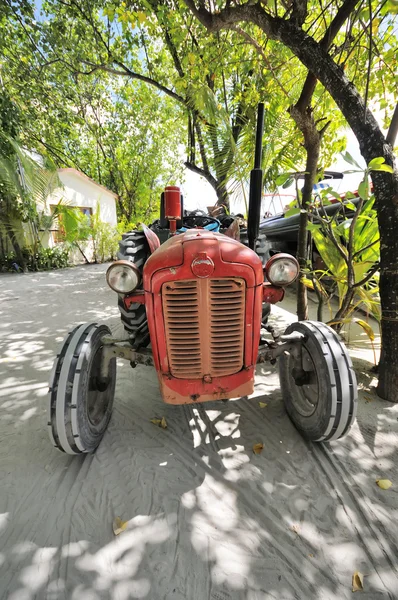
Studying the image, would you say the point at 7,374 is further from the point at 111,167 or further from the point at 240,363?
the point at 111,167

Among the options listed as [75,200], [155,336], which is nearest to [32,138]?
[75,200]

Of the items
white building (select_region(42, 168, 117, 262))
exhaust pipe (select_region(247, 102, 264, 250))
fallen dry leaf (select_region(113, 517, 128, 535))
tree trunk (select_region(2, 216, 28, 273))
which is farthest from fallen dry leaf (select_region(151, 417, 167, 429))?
white building (select_region(42, 168, 117, 262))

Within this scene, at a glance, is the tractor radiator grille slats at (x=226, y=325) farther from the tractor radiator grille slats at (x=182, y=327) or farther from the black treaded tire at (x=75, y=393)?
the black treaded tire at (x=75, y=393)

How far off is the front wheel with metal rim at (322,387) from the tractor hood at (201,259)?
639 mm

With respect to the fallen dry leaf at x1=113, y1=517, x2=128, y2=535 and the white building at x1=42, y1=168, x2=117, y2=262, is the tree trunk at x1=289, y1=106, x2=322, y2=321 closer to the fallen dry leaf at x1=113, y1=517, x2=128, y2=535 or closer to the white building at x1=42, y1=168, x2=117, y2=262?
the fallen dry leaf at x1=113, y1=517, x2=128, y2=535

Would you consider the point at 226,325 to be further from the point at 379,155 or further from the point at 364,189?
the point at 379,155

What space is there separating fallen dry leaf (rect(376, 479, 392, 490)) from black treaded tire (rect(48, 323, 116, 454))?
171cm

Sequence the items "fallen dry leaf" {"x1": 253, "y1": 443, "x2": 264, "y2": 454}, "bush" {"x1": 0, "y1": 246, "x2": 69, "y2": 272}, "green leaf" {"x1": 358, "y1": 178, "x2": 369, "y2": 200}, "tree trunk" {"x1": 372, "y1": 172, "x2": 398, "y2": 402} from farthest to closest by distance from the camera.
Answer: "bush" {"x1": 0, "y1": 246, "x2": 69, "y2": 272} → "tree trunk" {"x1": 372, "y1": 172, "x2": 398, "y2": 402} → "fallen dry leaf" {"x1": 253, "y1": 443, "x2": 264, "y2": 454} → "green leaf" {"x1": 358, "y1": 178, "x2": 369, "y2": 200}

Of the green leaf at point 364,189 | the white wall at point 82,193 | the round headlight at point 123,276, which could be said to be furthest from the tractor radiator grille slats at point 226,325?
the white wall at point 82,193

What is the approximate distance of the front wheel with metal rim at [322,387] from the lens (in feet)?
5.63

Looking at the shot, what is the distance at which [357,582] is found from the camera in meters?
1.20

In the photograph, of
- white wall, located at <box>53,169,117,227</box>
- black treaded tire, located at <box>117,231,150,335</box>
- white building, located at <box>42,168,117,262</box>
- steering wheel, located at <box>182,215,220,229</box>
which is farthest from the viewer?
white wall, located at <box>53,169,117,227</box>

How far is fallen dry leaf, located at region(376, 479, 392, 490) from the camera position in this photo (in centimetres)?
166

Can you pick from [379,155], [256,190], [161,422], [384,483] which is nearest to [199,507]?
[161,422]
